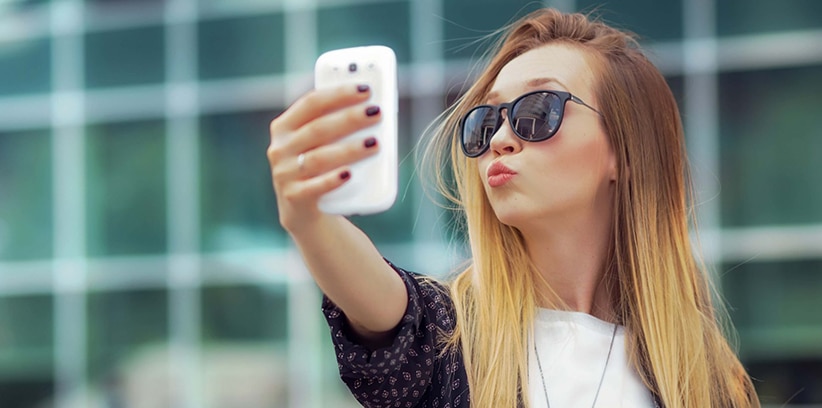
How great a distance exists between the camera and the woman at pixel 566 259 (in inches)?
82.6

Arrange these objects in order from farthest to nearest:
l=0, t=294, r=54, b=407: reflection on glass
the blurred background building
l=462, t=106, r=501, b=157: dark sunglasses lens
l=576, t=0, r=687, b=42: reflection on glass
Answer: l=0, t=294, r=54, b=407: reflection on glass, l=576, t=0, r=687, b=42: reflection on glass, the blurred background building, l=462, t=106, r=501, b=157: dark sunglasses lens

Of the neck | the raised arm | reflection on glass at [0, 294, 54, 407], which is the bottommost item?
reflection on glass at [0, 294, 54, 407]

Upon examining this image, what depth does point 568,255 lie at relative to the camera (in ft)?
7.46

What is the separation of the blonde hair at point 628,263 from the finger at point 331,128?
740 mm

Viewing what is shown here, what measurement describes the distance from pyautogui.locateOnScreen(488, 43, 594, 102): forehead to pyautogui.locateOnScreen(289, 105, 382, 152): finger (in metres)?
0.84

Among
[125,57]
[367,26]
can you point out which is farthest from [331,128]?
[125,57]

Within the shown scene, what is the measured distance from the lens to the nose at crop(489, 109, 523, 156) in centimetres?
217

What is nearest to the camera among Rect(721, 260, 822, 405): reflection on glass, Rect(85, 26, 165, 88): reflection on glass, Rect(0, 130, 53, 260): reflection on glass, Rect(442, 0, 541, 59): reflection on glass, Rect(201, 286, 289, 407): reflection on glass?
Rect(721, 260, 822, 405): reflection on glass

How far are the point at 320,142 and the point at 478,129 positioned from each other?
822 mm

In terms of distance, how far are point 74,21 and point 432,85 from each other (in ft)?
13.2

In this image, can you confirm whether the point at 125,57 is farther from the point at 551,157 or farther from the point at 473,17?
the point at 551,157

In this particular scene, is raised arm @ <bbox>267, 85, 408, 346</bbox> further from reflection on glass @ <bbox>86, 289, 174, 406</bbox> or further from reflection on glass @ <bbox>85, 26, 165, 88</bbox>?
reflection on glass @ <bbox>85, 26, 165, 88</bbox>

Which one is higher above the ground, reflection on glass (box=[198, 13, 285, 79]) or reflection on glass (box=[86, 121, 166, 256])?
reflection on glass (box=[198, 13, 285, 79])

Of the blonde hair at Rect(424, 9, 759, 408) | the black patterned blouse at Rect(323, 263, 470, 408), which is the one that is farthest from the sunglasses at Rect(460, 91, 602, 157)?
the black patterned blouse at Rect(323, 263, 470, 408)
